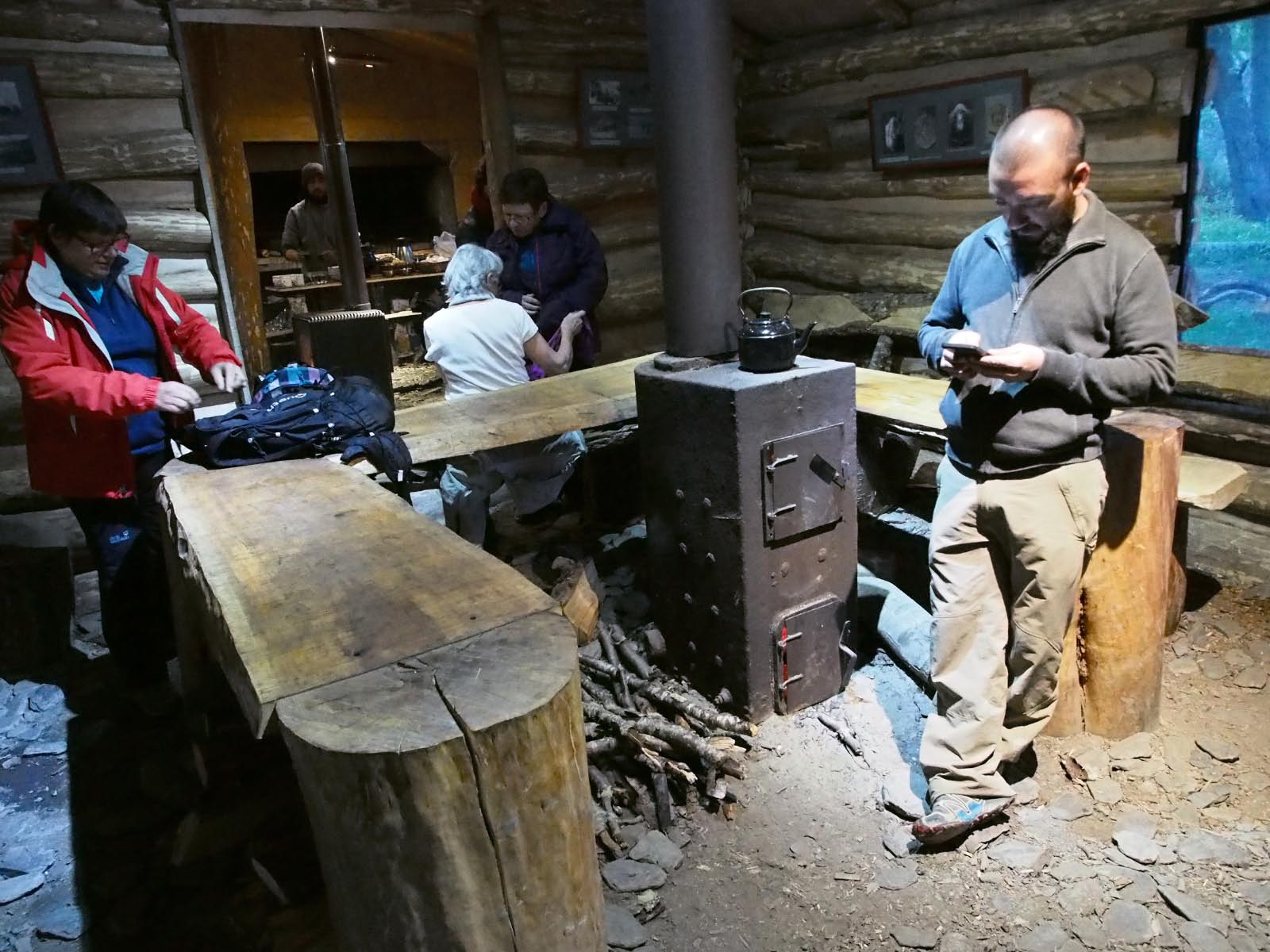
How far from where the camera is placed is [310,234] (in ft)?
33.8

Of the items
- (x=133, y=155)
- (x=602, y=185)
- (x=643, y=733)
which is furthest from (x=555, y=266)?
(x=643, y=733)

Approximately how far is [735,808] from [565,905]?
1747 millimetres

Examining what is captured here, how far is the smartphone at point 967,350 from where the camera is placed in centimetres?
282

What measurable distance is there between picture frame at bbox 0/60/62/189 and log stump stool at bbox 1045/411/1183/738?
5428 mm

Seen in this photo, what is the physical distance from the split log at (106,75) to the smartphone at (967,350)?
15.8 feet

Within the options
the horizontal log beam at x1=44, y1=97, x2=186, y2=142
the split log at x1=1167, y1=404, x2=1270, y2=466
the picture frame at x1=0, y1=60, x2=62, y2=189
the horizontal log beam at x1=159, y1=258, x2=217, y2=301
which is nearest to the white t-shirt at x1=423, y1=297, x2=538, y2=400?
the horizontal log beam at x1=159, y1=258, x2=217, y2=301


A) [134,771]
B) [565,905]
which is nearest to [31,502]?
[134,771]

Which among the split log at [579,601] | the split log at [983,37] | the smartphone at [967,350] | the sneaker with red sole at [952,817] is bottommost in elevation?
the sneaker with red sole at [952,817]

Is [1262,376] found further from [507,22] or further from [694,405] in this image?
[507,22]

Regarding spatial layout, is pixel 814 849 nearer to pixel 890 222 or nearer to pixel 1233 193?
pixel 1233 193

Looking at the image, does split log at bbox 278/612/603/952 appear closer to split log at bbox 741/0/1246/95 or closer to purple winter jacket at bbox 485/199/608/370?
purple winter jacket at bbox 485/199/608/370

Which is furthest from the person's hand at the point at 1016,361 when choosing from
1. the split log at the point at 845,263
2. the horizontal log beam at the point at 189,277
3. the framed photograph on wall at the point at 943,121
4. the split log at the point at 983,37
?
the horizontal log beam at the point at 189,277

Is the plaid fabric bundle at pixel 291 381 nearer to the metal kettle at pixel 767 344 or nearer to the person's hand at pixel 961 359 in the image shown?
the metal kettle at pixel 767 344

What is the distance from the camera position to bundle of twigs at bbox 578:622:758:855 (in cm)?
337
